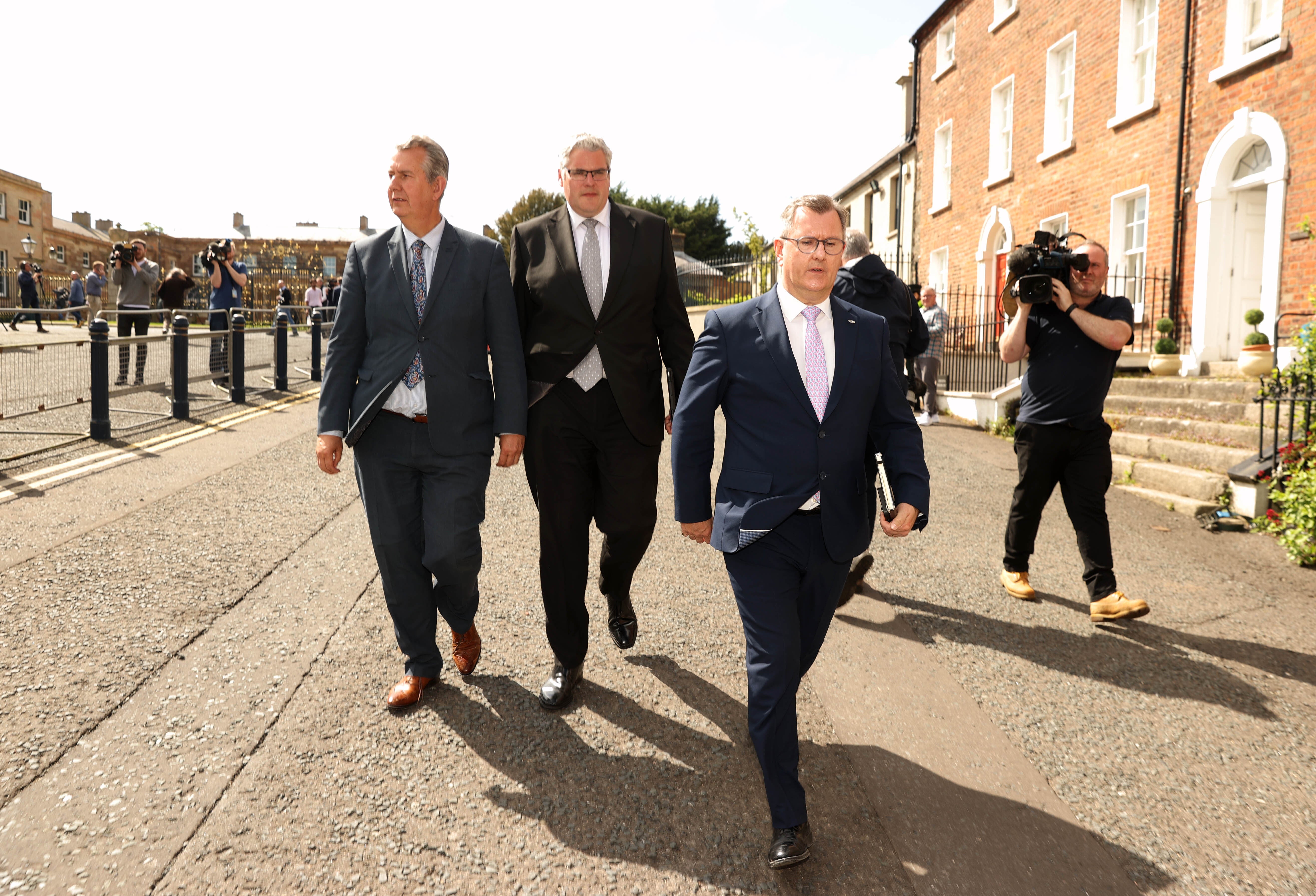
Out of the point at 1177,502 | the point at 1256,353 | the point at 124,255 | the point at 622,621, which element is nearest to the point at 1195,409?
the point at 1256,353

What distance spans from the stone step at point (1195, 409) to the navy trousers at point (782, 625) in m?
7.32

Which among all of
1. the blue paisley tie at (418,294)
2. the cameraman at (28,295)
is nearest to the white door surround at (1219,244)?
the blue paisley tie at (418,294)

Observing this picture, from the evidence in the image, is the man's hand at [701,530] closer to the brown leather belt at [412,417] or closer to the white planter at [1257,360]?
the brown leather belt at [412,417]

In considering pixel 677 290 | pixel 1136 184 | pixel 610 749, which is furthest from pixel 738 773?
pixel 1136 184

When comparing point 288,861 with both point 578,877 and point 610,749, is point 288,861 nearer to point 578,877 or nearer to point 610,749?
point 578,877

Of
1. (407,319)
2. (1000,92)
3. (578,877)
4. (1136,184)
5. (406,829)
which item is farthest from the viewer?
(1000,92)

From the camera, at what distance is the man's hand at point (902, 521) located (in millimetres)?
2656

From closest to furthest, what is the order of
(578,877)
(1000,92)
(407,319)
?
(578,877), (407,319), (1000,92)

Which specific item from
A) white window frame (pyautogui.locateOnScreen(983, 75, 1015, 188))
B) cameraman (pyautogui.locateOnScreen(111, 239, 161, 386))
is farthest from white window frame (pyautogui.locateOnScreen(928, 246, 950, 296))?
cameraman (pyautogui.locateOnScreen(111, 239, 161, 386))

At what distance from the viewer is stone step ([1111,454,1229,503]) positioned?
25.6ft

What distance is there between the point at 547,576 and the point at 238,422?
28.4ft

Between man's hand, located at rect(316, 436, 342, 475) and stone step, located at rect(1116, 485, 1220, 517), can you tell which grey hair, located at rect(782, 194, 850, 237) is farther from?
stone step, located at rect(1116, 485, 1220, 517)

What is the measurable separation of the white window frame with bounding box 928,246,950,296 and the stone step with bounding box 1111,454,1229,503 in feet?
43.5

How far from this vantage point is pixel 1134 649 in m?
4.42
